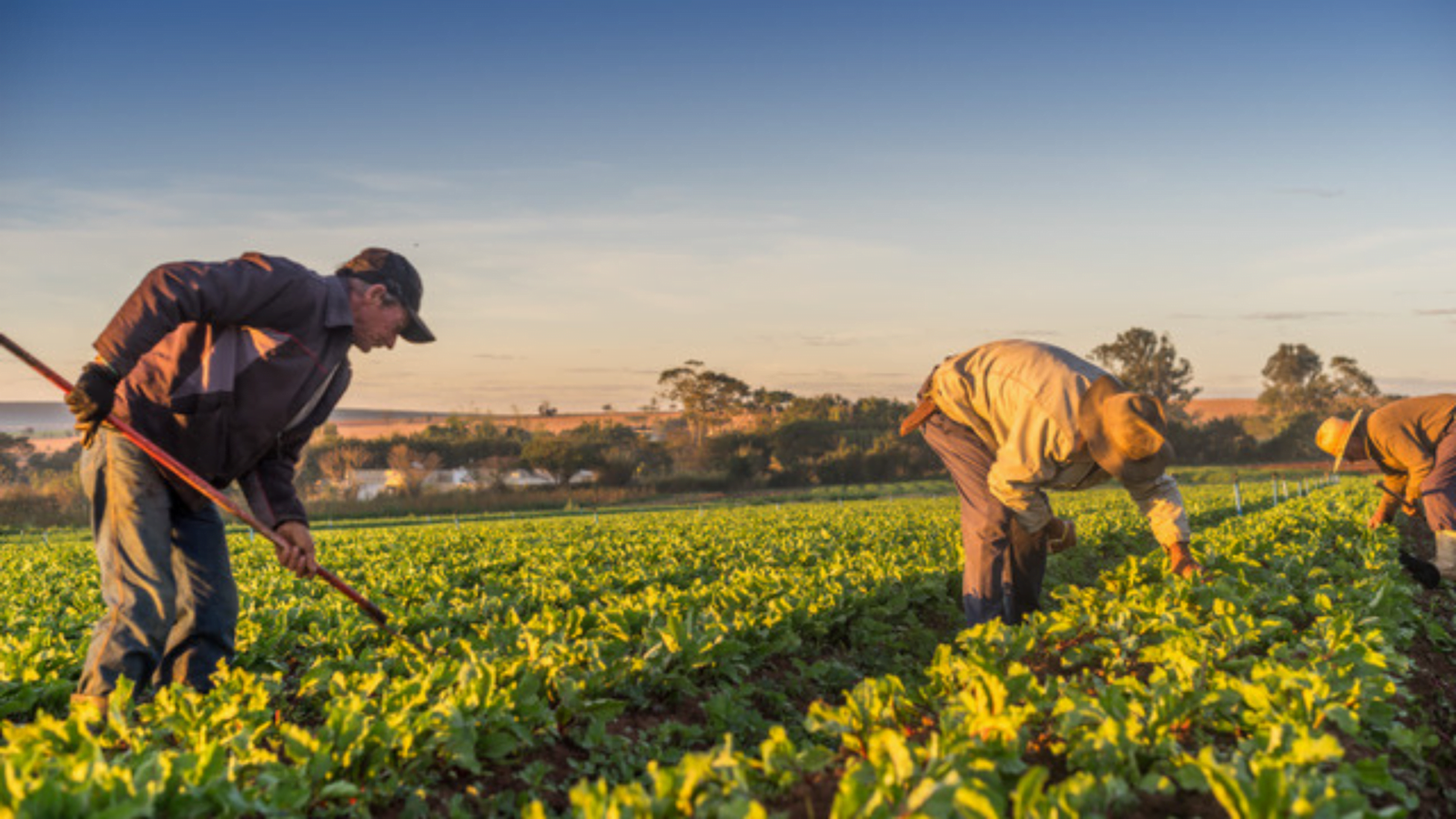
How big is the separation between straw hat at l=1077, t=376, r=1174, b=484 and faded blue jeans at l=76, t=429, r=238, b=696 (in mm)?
4161

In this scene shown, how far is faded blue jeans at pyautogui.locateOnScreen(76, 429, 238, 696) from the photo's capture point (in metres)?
3.58

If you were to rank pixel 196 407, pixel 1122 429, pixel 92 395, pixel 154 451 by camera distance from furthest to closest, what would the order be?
pixel 1122 429, pixel 196 407, pixel 154 451, pixel 92 395

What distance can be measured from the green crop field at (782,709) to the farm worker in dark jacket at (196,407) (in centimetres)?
38

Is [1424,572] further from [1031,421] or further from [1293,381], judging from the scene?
[1293,381]

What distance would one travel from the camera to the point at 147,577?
3.66m

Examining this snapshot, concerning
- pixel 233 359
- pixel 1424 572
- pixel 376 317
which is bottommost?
pixel 1424 572

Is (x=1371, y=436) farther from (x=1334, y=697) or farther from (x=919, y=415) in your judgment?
(x=1334, y=697)

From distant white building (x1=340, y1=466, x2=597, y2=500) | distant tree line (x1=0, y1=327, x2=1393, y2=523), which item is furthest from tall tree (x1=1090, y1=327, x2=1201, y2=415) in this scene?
distant white building (x1=340, y1=466, x2=597, y2=500)

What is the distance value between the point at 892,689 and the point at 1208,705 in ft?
3.46

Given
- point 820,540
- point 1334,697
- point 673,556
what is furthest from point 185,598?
point 820,540

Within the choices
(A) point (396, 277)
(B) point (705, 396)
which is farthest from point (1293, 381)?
(A) point (396, 277)

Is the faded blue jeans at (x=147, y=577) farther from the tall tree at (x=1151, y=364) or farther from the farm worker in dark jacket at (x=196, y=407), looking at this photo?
the tall tree at (x=1151, y=364)

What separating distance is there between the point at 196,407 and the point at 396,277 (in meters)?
0.97

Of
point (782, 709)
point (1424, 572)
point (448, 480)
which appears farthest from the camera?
point (448, 480)
